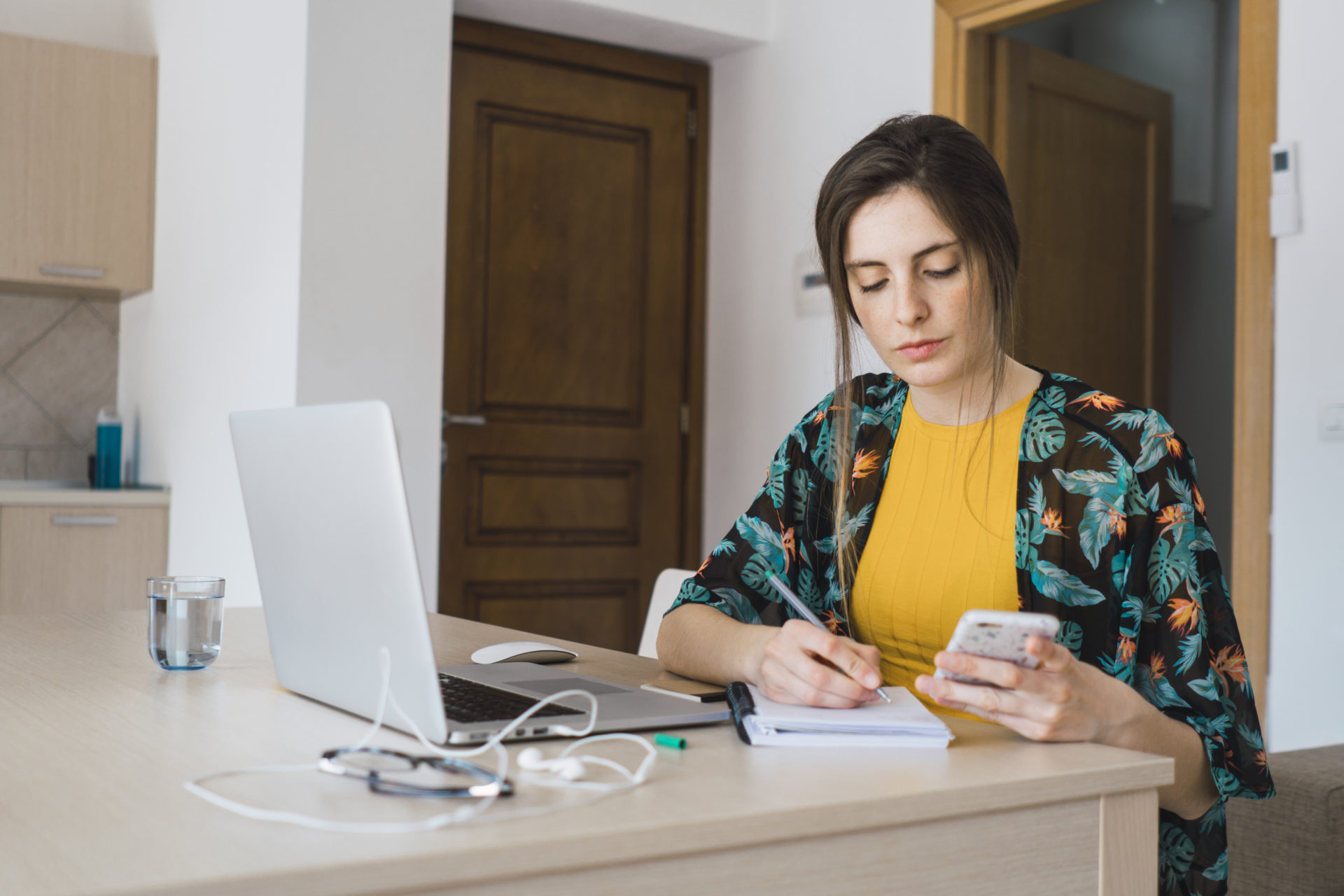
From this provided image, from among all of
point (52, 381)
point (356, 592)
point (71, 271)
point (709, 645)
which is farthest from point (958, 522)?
point (52, 381)

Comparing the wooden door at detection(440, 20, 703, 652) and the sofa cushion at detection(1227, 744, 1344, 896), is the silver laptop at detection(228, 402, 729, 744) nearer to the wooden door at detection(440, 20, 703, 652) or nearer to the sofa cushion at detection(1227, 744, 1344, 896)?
the sofa cushion at detection(1227, 744, 1344, 896)

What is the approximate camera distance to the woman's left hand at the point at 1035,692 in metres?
0.89

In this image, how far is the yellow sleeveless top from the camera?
1305 mm

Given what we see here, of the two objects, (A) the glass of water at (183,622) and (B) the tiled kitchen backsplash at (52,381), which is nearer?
(A) the glass of water at (183,622)

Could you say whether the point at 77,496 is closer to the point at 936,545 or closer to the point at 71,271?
the point at 71,271

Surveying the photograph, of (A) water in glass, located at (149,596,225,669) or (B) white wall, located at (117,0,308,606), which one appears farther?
(B) white wall, located at (117,0,308,606)

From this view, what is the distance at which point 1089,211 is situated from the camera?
138 inches

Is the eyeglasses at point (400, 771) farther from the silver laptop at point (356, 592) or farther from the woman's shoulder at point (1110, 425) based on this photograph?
the woman's shoulder at point (1110, 425)

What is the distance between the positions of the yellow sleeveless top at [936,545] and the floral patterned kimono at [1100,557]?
2cm

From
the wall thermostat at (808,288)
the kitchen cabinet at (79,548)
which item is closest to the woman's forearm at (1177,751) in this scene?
the wall thermostat at (808,288)

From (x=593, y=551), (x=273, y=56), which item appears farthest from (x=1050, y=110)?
(x=273, y=56)

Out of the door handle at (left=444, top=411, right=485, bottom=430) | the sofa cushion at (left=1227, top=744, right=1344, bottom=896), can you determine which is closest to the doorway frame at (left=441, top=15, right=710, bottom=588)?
the door handle at (left=444, top=411, right=485, bottom=430)

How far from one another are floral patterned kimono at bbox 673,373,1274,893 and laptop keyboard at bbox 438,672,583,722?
34 centimetres

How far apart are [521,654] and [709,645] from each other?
237 millimetres
